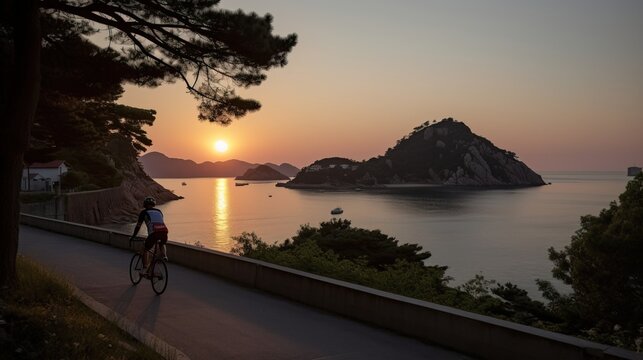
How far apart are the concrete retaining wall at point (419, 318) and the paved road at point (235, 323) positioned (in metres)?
0.19

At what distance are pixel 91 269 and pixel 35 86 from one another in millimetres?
5973

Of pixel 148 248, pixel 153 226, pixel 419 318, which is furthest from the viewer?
pixel 148 248

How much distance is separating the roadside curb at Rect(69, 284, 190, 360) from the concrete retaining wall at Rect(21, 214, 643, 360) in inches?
121

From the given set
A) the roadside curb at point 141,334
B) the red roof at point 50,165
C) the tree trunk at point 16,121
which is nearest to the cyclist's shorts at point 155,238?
the roadside curb at point 141,334

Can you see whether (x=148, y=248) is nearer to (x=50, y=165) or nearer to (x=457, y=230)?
(x=50, y=165)

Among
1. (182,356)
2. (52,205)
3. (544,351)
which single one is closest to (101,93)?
(182,356)

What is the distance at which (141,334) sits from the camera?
6945 mm

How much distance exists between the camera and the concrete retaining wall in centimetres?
572

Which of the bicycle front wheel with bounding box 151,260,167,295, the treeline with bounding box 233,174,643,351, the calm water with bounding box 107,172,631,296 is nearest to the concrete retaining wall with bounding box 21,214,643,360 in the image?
the bicycle front wheel with bounding box 151,260,167,295

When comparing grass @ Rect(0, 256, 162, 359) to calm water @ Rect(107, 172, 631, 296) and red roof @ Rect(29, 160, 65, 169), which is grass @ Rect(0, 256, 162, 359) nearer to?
calm water @ Rect(107, 172, 631, 296)

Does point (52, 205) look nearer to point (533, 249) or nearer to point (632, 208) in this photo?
point (632, 208)

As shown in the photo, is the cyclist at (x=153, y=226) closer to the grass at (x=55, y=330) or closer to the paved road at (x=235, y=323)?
the paved road at (x=235, y=323)

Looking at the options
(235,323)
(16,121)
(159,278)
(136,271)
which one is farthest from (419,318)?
(16,121)

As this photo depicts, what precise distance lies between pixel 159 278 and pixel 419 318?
5.42 meters
